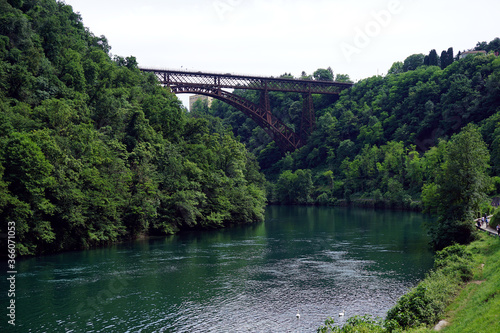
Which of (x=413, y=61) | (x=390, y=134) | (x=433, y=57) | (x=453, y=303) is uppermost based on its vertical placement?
(x=413, y=61)

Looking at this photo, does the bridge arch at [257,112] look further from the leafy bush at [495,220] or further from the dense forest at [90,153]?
the leafy bush at [495,220]

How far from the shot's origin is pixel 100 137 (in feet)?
144

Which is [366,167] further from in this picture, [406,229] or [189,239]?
[189,239]

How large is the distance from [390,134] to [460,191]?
203 ft

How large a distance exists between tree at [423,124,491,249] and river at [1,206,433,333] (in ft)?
8.09

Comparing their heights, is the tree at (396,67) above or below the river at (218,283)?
above

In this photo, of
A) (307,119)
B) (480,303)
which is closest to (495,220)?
(480,303)

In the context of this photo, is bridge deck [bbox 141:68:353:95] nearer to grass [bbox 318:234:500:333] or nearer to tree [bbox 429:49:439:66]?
tree [bbox 429:49:439:66]

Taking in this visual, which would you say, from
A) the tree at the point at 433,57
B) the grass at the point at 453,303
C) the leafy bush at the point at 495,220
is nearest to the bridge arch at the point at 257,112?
the tree at the point at 433,57

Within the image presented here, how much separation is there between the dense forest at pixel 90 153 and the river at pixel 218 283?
127 inches

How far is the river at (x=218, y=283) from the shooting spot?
19.4 m

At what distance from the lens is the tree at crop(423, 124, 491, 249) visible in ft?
102

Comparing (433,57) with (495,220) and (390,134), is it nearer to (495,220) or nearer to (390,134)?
(390,134)

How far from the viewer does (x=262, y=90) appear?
295ft
